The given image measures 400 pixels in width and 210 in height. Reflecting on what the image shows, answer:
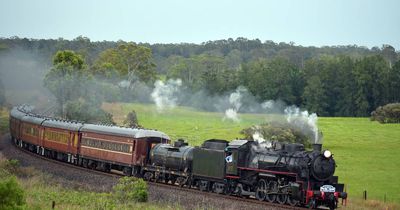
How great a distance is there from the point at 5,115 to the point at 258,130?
53326mm

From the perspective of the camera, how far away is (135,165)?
3725 centimetres

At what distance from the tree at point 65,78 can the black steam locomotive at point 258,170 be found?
4285 centimetres

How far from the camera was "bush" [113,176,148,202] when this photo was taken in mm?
26148

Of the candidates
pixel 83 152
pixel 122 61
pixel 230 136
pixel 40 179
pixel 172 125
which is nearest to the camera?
pixel 40 179

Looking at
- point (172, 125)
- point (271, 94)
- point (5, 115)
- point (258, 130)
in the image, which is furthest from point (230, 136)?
point (5, 115)

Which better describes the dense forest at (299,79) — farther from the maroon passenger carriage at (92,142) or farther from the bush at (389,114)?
the maroon passenger carriage at (92,142)

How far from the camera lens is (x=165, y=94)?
9712 centimetres

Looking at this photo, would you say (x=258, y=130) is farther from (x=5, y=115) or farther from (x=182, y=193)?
(x=5, y=115)

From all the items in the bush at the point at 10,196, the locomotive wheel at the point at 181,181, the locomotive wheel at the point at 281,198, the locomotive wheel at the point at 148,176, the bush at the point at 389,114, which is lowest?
the locomotive wheel at the point at 148,176

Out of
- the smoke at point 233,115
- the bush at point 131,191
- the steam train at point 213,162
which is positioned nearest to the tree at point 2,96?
the smoke at point 233,115

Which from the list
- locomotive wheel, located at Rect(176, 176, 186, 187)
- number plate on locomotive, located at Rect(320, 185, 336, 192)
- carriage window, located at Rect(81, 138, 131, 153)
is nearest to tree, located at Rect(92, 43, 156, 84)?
carriage window, located at Rect(81, 138, 131, 153)

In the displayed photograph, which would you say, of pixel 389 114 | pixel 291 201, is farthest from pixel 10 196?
pixel 389 114

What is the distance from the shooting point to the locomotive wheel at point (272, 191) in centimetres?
2761

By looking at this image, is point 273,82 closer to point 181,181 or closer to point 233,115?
point 233,115
